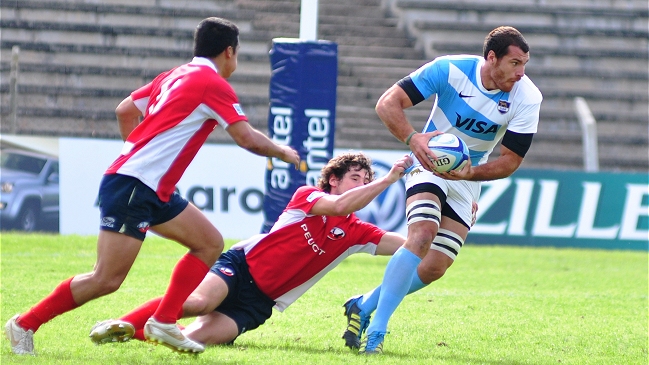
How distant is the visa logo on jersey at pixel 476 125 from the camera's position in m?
6.24

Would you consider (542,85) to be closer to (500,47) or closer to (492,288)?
(492,288)

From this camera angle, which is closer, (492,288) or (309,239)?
(309,239)

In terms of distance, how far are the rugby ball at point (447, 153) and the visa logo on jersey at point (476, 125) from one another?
0.51 metres

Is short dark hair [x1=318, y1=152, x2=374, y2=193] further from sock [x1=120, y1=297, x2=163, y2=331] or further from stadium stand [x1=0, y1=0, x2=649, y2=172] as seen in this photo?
stadium stand [x1=0, y1=0, x2=649, y2=172]

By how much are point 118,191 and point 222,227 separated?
25.8 ft

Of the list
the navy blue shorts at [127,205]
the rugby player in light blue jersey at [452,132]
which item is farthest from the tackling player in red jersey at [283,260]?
the navy blue shorts at [127,205]

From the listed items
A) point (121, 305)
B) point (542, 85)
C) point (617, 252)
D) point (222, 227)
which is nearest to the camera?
point (121, 305)

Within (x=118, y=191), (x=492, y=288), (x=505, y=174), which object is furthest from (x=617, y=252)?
(x=118, y=191)

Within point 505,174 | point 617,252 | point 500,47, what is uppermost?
point 500,47

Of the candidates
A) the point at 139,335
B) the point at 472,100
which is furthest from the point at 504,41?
the point at 139,335

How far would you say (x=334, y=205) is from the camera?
557 centimetres

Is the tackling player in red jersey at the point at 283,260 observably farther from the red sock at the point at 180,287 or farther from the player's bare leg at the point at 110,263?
the player's bare leg at the point at 110,263

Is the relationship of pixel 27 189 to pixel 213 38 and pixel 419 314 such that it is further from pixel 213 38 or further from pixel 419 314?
pixel 213 38

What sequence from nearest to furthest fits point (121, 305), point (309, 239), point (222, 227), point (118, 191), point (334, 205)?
point (118, 191), point (334, 205), point (309, 239), point (121, 305), point (222, 227)
